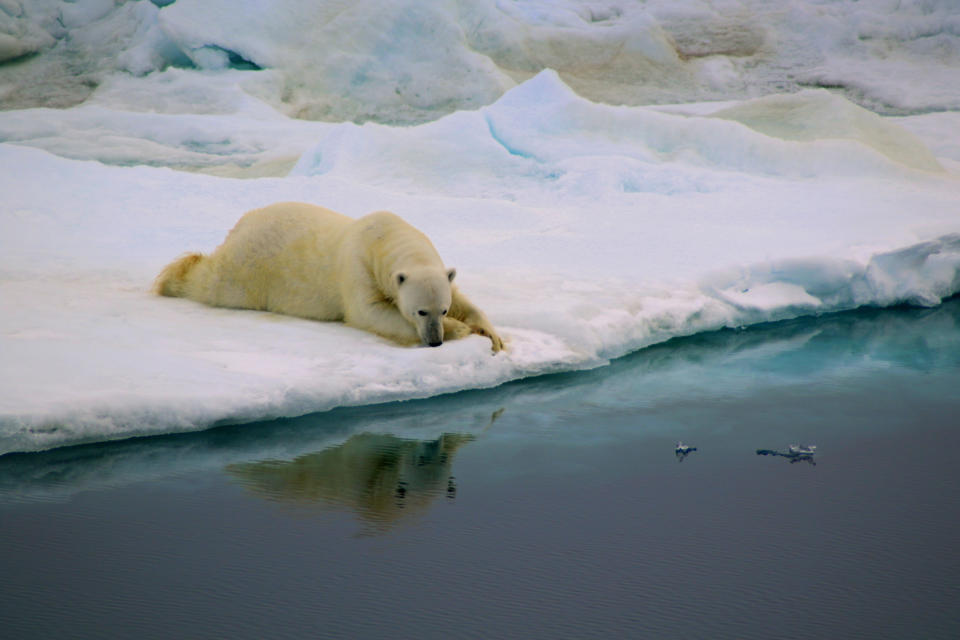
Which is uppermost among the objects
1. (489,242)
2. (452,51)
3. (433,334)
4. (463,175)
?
(452,51)

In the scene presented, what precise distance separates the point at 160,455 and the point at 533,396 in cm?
168

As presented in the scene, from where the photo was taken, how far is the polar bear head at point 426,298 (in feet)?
13.3

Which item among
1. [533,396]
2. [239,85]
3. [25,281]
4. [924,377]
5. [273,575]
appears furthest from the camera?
[239,85]

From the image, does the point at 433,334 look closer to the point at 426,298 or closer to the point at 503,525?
the point at 426,298

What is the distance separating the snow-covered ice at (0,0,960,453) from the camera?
3.91 m

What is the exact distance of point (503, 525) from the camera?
2746 mm

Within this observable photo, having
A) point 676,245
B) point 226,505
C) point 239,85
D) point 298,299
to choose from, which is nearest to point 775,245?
point 676,245

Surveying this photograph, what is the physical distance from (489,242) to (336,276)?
215 centimetres

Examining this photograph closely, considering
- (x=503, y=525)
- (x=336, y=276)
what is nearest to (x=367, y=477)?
(x=503, y=525)

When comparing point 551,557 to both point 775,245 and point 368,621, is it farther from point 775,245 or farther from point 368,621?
point 775,245

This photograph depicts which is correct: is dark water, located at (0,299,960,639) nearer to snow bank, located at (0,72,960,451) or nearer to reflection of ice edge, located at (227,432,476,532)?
reflection of ice edge, located at (227,432,476,532)

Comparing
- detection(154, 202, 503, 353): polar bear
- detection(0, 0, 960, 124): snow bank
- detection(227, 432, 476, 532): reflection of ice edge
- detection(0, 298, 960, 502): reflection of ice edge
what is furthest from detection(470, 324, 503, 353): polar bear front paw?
detection(0, 0, 960, 124): snow bank

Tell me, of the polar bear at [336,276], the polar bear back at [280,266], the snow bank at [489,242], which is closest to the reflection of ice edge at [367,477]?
the snow bank at [489,242]

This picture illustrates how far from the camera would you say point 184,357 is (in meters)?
3.73
